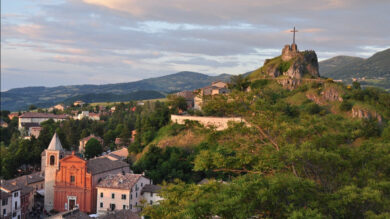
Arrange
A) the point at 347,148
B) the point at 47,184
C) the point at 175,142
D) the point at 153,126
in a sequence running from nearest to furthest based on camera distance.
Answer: the point at 347,148 → the point at 47,184 → the point at 175,142 → the point at 153,126

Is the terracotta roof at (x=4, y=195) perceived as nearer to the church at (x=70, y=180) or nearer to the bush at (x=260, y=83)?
the church at (x=70, y=180)

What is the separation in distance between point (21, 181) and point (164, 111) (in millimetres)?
24467

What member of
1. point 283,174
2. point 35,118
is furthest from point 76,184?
point 35,118

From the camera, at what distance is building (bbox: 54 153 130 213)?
162 ft

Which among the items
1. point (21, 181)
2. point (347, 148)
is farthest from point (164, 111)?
point (347, 148)

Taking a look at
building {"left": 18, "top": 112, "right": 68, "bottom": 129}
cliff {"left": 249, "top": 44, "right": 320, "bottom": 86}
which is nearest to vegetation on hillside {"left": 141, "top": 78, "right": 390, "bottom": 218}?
cliff {"left": 249, "top": 44, "right": 320, "bottom": 86}

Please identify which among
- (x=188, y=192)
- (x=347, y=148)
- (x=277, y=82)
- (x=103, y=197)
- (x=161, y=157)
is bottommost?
(x=103, y=197)

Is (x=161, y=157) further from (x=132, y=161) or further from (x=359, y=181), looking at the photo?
(x=359, y=181)

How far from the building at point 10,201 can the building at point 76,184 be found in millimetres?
4818

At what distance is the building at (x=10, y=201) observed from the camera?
44.0 meters

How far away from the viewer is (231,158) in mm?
19578

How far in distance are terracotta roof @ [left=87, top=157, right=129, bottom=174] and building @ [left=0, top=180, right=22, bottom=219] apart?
341 inches

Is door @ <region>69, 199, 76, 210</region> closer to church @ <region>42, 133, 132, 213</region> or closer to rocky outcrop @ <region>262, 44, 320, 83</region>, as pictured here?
church @ <region>42, 133, 132, 213</region>

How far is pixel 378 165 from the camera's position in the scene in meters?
17.6
